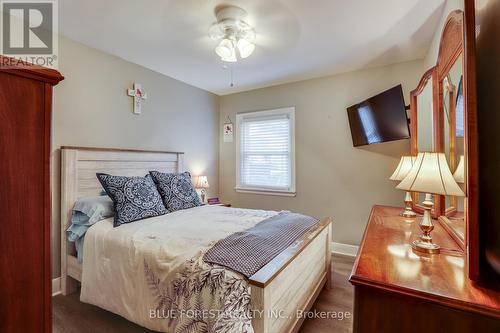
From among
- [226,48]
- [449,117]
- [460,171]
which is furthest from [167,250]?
[449,117]

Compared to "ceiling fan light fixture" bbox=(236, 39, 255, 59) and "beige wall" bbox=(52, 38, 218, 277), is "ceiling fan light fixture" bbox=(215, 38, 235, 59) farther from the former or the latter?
"beige wall" bbox=(52, 38, 218, 277)

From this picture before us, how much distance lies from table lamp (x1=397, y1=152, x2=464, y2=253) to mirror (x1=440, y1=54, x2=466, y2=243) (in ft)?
0.24

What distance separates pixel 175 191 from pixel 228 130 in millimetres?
1872

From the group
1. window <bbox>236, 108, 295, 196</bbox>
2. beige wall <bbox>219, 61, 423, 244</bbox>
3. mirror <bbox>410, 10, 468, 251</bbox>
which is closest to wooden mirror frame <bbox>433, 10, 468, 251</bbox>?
mirror <bbox>410, 10, 468, 251</bbox>

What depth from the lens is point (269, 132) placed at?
3.85m

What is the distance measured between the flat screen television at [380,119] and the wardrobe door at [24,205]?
278 cm

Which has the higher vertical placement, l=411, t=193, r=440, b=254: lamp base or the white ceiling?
the white ceiling

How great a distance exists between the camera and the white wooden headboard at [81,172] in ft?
7.44

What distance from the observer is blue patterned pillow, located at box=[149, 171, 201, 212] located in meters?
2.57

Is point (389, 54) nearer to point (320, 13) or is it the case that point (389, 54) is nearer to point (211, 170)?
point (320, 13)

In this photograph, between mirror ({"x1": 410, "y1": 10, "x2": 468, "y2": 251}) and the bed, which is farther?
the bed

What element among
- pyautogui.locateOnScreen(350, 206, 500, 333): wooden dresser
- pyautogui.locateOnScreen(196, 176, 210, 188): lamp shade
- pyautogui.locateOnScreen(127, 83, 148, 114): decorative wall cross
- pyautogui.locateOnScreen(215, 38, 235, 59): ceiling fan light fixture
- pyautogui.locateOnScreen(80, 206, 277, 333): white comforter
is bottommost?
pyautogui.locateOnScreen(80, 206, 277, 333): white comforter

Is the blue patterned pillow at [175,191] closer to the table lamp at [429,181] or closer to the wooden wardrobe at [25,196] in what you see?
the wooden wardrobe at [25,196]

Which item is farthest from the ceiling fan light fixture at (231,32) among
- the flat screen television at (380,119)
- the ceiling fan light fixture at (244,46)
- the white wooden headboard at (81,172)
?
the white wooden headboard at (81,172)
